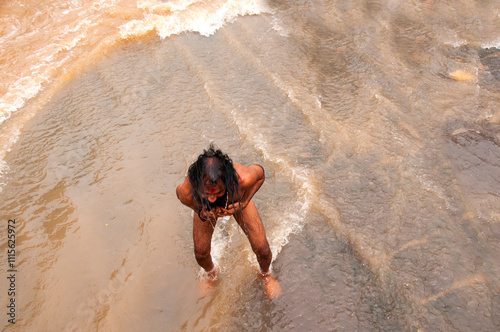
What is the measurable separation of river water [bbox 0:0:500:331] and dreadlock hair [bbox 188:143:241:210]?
1293 mm

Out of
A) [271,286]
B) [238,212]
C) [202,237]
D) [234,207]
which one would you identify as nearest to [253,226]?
[238,212]

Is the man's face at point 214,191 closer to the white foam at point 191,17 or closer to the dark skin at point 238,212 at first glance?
the dark skin at point 238,212

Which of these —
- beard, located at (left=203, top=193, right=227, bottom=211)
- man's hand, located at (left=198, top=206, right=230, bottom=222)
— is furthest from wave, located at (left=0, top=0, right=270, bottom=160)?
beard, located at (left=203, top=193, right=227, bottom=211)

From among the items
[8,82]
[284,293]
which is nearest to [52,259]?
[284,293]

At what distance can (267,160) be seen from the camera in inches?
183

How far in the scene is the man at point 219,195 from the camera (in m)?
2.56

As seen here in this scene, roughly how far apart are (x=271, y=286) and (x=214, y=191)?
4.42ft

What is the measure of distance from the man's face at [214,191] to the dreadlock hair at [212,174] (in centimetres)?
2

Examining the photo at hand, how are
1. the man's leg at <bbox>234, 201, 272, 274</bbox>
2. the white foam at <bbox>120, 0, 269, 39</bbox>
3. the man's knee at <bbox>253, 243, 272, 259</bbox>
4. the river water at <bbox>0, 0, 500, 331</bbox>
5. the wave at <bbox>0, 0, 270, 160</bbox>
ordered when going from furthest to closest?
1. the white foam at <bbox>120, 0, 269, 39</bbox>
2. the wave at <bbox>0, 0, 270, 160</bbox>
3. the river water at <bbox>0, 0, 500, 331</bbox>
4. the man's knee at <bbox>253, 243, 272, 259</bbox>
5. the man's leg at <bbox>234, 201, 272, 274</bbox>

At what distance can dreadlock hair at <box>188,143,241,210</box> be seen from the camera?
2.53 meters

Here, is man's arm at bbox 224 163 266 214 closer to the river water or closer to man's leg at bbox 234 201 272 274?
man's leg at bbox 234 201 272 274

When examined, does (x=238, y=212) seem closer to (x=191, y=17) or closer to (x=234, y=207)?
(x=234, y=207)

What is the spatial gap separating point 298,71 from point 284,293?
361 cm

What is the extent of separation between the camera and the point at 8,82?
5914mm
